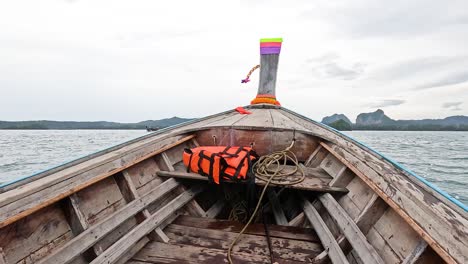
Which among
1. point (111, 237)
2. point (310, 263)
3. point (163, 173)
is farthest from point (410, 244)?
point (163, 173)

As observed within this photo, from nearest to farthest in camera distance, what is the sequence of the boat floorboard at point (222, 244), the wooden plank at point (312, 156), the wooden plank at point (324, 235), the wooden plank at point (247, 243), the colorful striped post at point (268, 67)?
the wooden plank at point (324, 235) → the boat floorboard at point (222, 244) → the wooden plank at point (247, 243) → the wooden plank at point (312, 156) → the colorful striped post at point (268, 67)

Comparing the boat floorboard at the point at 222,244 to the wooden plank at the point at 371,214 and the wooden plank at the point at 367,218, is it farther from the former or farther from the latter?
the wooden plank at the point at 371,214

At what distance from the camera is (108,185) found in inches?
103

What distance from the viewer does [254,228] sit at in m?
2.85

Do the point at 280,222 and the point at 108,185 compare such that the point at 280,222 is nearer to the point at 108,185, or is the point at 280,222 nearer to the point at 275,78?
the point at 108,185

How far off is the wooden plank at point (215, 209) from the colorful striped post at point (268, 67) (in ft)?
12.5

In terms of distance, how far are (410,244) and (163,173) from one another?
8.57 ft

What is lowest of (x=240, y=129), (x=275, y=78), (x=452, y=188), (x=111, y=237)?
(x=452, y=188)

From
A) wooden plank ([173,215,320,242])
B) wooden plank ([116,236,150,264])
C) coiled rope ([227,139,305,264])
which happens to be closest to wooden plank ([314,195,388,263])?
wooden plank ([173,215,320,242])

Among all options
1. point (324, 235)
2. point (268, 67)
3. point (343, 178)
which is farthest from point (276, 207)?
point (268, 67)

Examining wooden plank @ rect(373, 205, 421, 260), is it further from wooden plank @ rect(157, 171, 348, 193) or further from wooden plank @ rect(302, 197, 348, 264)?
wooden plank @ rect(157, 171, 348, 193)

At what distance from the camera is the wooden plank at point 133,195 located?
2.54 m

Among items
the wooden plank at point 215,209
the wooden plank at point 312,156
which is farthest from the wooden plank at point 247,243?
the wooden plank at point 312,156

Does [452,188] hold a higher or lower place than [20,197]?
lower
